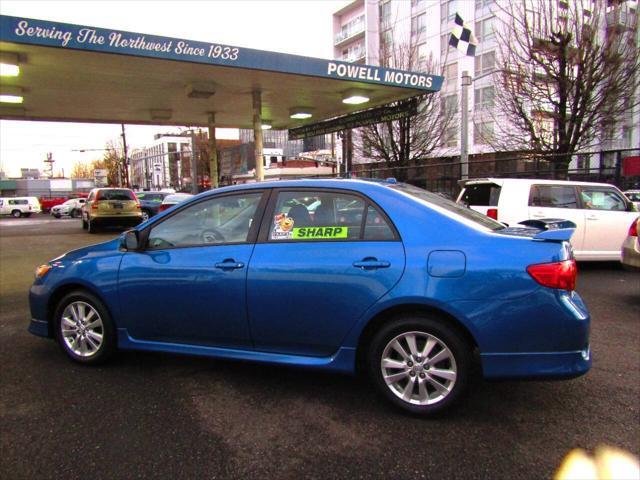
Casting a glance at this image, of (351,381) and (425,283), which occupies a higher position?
(425,283)

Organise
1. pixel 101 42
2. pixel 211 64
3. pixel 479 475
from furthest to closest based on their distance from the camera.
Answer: pixel 211 64 < pixel 101 42 < pixel 479 475

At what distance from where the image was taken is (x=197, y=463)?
2.63 metres

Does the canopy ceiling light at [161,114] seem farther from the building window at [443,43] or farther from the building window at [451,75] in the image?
the building window at [443,43]

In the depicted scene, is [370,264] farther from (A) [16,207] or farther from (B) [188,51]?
(A) [16,207]

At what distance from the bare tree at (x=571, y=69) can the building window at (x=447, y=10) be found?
28748 mm

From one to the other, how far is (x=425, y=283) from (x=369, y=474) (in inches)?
46.7

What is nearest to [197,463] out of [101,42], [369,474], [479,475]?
[369,474]

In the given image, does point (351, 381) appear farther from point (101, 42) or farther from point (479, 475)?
point (101, 42)

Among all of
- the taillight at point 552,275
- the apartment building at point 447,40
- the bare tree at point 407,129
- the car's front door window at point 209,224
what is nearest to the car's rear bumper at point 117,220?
the bare tree at point 407,129

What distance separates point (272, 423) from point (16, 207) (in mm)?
43004

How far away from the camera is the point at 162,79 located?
37.4ft

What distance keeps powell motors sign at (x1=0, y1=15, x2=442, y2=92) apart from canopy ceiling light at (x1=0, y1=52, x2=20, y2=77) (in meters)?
1.33

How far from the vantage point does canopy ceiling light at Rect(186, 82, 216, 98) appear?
11.9 m

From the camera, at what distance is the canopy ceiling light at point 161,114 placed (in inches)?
626
